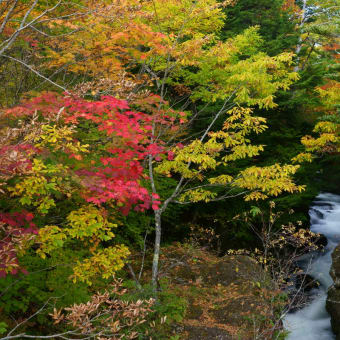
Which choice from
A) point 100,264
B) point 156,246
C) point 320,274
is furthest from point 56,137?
point 320,274

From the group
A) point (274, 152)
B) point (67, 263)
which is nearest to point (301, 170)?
point (274, 152)

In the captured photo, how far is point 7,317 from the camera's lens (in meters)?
5.25

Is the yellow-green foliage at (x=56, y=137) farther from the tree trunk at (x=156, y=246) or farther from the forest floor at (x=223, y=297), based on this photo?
the forest floor at (x=223, y=297)

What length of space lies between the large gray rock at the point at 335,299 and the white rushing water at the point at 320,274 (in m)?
0.32

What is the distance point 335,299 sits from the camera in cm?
920

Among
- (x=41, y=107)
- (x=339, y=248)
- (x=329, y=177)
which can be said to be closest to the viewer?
(x=41, y=107)

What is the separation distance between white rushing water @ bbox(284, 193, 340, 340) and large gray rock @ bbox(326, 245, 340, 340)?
0.32 m

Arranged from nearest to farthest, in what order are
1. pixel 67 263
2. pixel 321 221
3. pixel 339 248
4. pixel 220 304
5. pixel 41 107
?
pixel 41 107
pixel 67 263
pixel 220 304
pixel 339 248
pixel 321 221

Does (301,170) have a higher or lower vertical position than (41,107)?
lower

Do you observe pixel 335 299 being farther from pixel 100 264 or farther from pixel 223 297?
pixel 100 264

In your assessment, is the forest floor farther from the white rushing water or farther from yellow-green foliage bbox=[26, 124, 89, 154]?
yellow-green foliage bbox=[26, 124, 89, 154]

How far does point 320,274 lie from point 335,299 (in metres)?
2.34

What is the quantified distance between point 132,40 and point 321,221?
474 inches

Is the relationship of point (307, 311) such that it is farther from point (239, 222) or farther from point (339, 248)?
point (239, 222)
